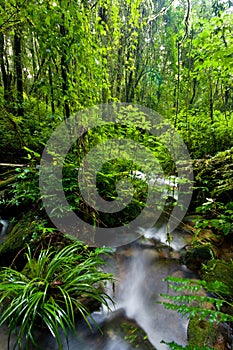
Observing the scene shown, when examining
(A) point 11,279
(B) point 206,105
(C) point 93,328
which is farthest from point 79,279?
(B) point 206,105

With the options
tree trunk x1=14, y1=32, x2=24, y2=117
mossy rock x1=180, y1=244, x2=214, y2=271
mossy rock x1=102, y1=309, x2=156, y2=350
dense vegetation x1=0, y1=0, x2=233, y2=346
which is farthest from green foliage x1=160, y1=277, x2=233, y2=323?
tree trunk x1=14, y1=32, x2=24, y2=117

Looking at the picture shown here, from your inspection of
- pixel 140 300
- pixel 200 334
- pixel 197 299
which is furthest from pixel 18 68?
pixel 200 334

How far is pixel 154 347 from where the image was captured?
199 cm

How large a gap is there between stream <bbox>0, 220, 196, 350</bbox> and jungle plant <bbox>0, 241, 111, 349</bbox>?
145 millimetres

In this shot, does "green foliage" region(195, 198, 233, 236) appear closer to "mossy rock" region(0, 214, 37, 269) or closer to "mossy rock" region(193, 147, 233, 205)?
"mossy rock" region(193, 147, 233, 205)

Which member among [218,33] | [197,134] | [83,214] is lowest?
[83,214]

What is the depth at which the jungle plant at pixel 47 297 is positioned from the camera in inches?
73.4

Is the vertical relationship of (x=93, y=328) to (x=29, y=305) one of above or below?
below

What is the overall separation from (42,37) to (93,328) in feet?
11.1

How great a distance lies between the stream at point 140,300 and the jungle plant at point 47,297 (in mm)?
145

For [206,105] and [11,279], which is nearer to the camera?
[11,279]

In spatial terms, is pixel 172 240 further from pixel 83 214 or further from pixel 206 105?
pixel 206 105

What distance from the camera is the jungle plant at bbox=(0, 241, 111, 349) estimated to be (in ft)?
6.12

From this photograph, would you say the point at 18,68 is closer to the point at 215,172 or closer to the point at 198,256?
→ the point at 215,172
